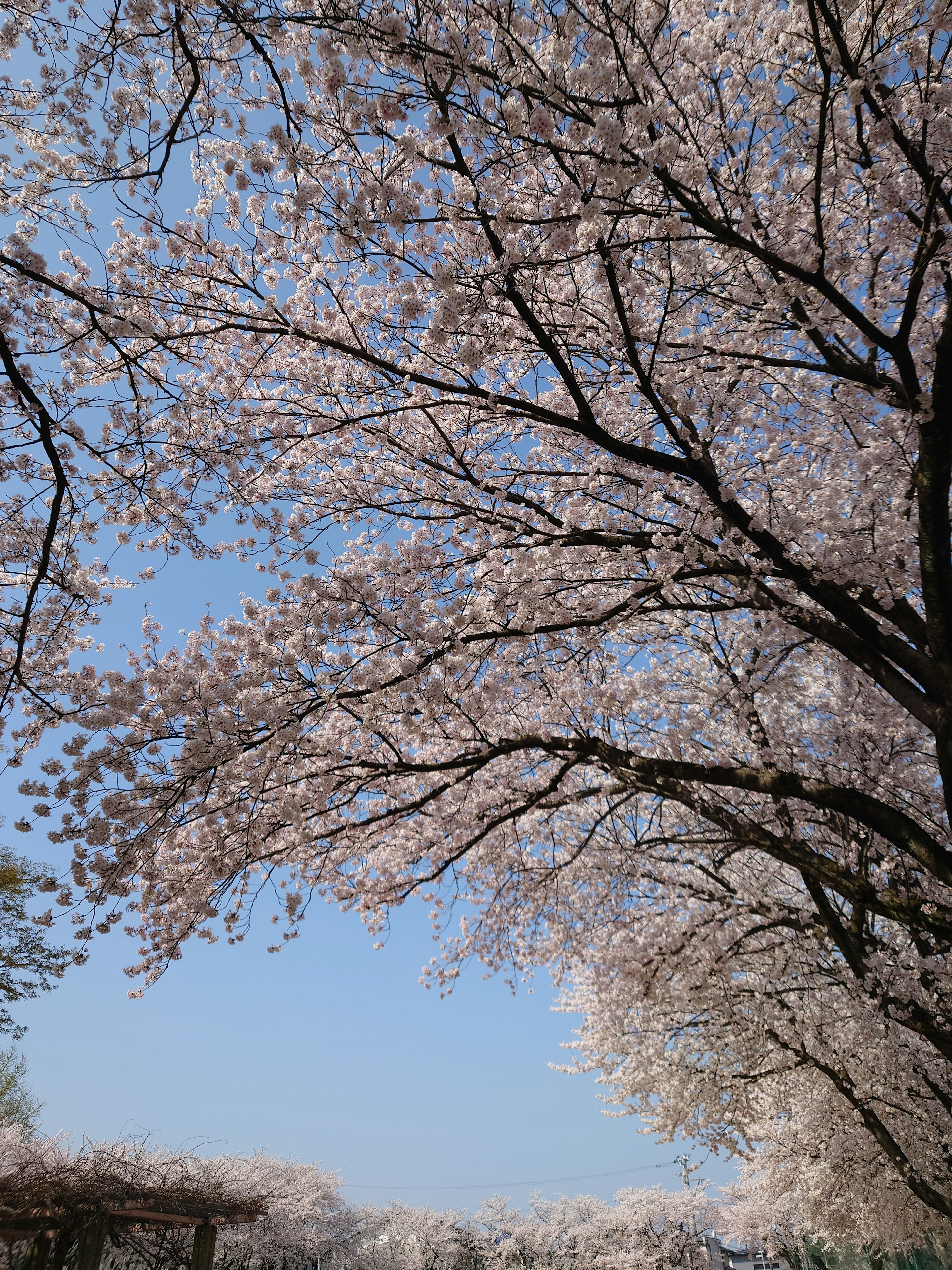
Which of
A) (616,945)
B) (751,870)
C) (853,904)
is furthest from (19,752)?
(751,870)

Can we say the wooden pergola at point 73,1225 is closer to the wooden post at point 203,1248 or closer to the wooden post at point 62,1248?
the wooden post at point 62,1248

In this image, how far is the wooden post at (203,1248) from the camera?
25.7ft

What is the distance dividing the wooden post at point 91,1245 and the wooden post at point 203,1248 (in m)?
2.32

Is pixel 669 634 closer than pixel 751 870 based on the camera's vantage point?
Yes

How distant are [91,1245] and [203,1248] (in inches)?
102

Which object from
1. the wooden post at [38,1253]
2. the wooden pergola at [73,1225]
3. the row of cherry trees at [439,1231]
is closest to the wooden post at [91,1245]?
the wooden pergola at [73,1225]

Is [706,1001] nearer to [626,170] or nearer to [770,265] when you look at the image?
[770,265]

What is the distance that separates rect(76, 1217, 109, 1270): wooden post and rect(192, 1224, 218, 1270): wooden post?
2316mm

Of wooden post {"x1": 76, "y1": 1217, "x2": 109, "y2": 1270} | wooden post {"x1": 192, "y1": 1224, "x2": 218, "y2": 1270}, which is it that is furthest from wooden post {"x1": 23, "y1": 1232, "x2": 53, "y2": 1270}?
wooden post {"x1": 192, "y1": 1224, "x2": 218, "y2": 1270}

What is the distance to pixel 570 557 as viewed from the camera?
6164 millimetres

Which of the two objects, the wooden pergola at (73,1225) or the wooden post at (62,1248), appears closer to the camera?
the wooden pergola at (73,1225)

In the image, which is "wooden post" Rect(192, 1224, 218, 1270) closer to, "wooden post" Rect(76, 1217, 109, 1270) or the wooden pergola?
the wooden pergola

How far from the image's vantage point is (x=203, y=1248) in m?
7.91

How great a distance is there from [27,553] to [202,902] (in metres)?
3.37
